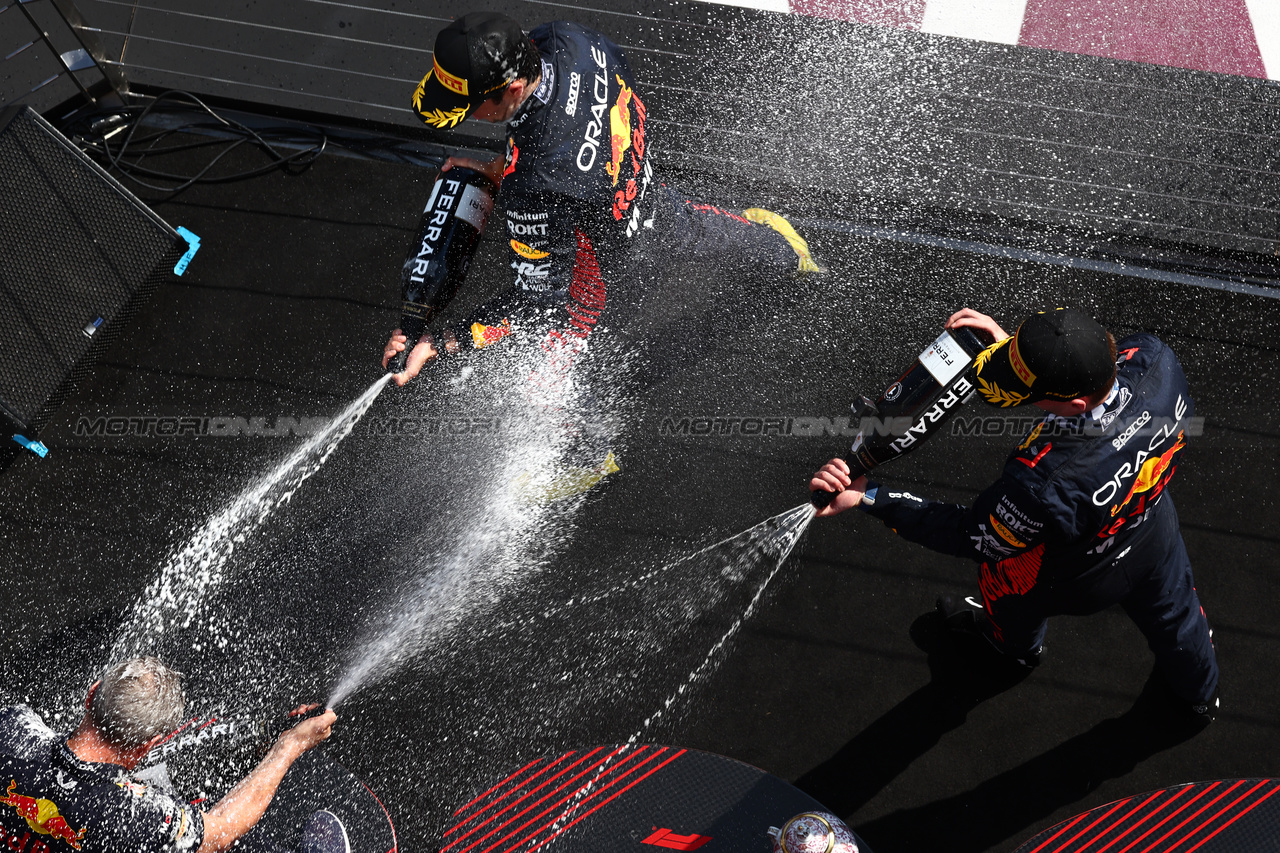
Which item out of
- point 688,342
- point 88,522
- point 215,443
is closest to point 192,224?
point 215,443

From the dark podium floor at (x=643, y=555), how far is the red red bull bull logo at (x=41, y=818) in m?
1.09

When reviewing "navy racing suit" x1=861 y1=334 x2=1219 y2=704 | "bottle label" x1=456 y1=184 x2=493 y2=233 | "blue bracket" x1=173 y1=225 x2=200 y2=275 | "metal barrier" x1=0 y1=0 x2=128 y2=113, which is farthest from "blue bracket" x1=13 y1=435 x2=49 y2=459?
"navy racing suit" x1=861 y1=334 x2=1219 y2=704

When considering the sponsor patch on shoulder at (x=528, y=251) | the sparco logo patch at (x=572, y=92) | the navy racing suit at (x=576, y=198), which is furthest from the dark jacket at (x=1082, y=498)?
the sparco logo patch at (x=572, y=92)

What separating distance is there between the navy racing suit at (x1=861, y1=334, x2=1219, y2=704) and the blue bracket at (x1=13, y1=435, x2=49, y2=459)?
3132 mm

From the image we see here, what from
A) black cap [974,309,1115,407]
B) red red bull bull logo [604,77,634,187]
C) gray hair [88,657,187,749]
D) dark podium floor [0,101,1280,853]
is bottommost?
dark podium floor [0,101,1280,853]

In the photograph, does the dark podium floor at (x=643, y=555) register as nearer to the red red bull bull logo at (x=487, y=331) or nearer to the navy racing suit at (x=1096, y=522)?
the navy racing suit at (x=1096, y=522)

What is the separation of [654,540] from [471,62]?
180 centimetres

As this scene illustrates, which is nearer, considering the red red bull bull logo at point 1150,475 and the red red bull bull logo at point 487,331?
the red red bull bull logo at point 1150,475

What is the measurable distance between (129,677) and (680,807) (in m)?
1.46

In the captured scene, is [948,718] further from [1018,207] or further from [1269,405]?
[1018,207]

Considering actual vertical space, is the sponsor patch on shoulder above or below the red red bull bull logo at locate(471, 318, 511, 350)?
above

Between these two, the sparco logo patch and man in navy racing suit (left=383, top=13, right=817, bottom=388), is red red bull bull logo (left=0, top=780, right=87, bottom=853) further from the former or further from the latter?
the sparco logo patch

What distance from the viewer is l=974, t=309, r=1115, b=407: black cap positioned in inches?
83.1

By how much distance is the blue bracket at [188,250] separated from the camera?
3926mm
